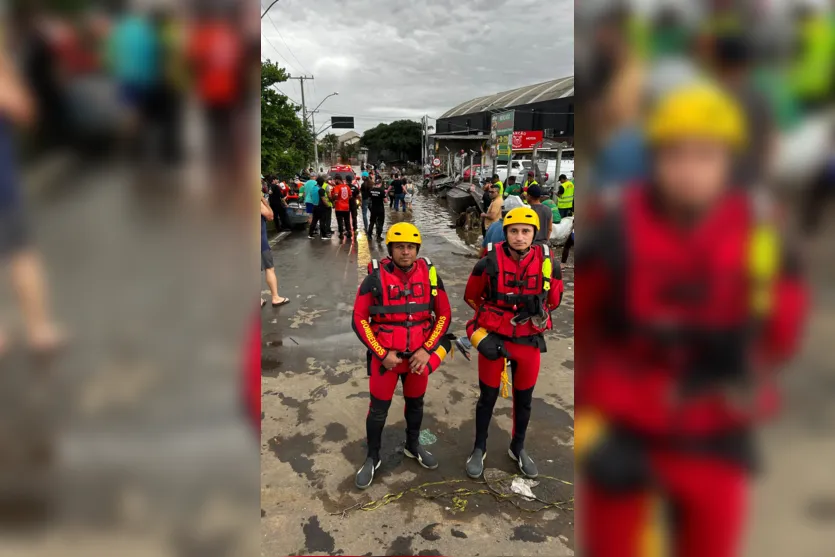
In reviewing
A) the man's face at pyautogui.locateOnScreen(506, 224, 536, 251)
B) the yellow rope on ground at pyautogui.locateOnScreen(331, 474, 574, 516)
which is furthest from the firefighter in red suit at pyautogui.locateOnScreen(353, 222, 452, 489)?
the man's face at pyautogui.locateOnScreen(506, 224, 536, 251)

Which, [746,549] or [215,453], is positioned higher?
[215,453]

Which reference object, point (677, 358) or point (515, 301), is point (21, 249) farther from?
point (515, 301)

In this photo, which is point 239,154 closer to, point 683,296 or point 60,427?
point 60,427

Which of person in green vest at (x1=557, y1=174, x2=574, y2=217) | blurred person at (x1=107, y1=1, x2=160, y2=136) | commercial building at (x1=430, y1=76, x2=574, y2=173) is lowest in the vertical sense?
blurred person at (x1=107, y1=1, x2=160, y2=136)

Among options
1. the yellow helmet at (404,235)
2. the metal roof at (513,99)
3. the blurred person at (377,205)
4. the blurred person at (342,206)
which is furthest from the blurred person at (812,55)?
the metal roof at (513,99)

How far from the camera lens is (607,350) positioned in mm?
742

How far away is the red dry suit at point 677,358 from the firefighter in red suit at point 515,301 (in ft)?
7.12

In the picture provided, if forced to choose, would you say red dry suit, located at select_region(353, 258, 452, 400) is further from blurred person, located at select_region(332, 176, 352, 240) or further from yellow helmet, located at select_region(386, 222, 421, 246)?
blurred person, located at select_region(332, 176, 352, 240)

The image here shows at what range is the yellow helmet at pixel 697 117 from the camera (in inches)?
22.4

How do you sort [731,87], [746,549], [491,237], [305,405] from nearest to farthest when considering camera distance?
[731,87], [746,549], [305,405], [491,237]

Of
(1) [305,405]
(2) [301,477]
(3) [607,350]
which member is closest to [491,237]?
(1) [305,405]

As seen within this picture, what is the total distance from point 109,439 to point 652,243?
0.81 meters

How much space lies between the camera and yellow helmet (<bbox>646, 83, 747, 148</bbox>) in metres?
0.57

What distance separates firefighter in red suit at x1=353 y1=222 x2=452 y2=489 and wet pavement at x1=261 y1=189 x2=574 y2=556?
1.20ft
